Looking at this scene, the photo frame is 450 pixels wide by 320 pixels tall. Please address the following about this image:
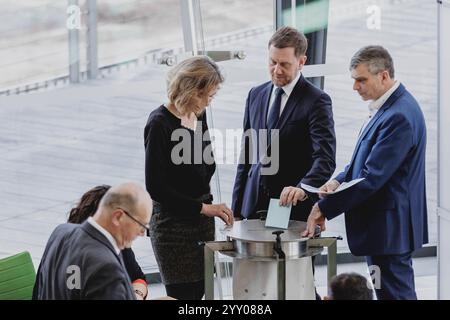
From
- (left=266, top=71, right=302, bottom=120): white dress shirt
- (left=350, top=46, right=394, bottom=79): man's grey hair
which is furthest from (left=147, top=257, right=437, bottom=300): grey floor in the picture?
(left=350, top=46, right=394, bottom=79): man's grey hair

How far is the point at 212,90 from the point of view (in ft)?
16.4

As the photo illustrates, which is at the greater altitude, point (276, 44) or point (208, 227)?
point (276, 44)

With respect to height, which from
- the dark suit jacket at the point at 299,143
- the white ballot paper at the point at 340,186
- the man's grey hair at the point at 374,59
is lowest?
the white ballot paper at the point at 340,186

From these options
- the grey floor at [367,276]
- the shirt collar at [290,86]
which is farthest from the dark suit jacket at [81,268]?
the grey floor at [367,276]

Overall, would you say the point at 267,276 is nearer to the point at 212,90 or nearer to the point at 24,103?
the point at 212,90

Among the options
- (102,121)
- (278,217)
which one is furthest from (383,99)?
(102,121)

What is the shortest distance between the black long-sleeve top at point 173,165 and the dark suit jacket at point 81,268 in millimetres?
804

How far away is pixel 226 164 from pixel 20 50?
1.52m

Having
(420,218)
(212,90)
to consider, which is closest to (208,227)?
(212,90)

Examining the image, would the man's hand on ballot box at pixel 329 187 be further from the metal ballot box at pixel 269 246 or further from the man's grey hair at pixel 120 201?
the man's grey hair at pixel 120 201

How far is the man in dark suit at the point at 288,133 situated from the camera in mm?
5152

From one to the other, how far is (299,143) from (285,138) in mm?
76

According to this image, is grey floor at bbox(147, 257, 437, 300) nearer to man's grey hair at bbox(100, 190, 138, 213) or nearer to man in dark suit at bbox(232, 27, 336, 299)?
man in dark suit at bbox(232, 27, 336, 299)
